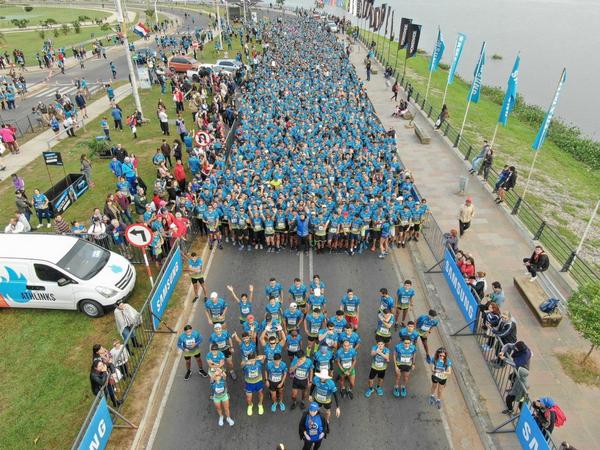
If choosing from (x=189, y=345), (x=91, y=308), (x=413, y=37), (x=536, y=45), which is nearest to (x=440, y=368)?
(x=189, y=345)

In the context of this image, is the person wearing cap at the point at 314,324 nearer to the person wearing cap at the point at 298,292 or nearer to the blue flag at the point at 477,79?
the person wearing cap at the point at 298,292

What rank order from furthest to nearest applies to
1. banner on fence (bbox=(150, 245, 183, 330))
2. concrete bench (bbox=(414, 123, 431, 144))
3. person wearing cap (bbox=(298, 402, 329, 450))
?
concrete bench (bbox=(414, 123, 431, 144)), banner on fence (bbox=(150, 245, 183, 330)), person wearing cap (bbox=(298, 402, 329, 450))

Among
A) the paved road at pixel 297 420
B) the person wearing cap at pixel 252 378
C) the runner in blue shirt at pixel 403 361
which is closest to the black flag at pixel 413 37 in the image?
the paved road at pixel 297 420

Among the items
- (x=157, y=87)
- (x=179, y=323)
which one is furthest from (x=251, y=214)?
(x=157, y=87)

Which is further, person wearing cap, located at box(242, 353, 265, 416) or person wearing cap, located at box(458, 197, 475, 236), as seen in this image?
person wearing cap, located at box(458, 197, 475, 236)

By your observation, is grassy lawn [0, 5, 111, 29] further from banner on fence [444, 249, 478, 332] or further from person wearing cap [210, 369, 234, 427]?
person wearing cap [210, 369, 234, 427]

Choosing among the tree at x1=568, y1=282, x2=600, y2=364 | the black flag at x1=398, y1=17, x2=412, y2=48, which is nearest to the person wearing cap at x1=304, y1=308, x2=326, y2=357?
the tree at x1=568, y1=282, x2=600, y2=364

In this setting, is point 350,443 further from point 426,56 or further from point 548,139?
point 426,56
